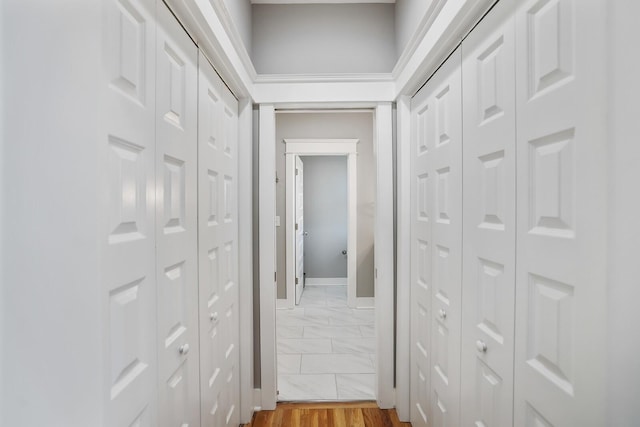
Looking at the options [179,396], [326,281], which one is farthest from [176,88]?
[326,281]

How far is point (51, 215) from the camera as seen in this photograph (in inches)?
26.1

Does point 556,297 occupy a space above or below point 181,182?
below

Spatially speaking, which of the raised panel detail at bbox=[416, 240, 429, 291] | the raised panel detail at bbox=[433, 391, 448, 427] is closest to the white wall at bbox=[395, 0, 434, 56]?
the raised panel detail at bbox=[416, 240, 429, 291]

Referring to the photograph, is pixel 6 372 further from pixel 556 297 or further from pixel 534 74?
pixel 534 74

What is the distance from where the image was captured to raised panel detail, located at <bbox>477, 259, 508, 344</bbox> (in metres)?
1.17

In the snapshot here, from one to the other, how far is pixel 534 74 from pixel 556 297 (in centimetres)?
58

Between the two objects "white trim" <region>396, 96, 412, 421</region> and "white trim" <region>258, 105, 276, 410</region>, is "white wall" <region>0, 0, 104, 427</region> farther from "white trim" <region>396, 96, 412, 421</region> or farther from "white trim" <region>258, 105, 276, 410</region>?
"white trim" <region>396, 96, 412, 421</region>

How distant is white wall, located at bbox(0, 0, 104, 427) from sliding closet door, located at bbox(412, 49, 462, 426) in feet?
4.15

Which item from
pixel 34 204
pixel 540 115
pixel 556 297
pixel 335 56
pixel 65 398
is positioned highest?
pixel 335 56

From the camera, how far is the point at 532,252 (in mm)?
981

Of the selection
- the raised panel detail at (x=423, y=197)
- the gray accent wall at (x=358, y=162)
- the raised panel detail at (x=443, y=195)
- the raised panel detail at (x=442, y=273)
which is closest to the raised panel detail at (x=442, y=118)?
the raised panel detail at (x=443, y=195)

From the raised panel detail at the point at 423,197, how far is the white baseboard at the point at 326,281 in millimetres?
4280

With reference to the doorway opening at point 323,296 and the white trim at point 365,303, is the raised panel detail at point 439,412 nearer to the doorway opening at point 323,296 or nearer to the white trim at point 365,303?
the doorway opening at point 323,296

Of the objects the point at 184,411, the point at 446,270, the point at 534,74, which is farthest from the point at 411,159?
the point at 184,411
